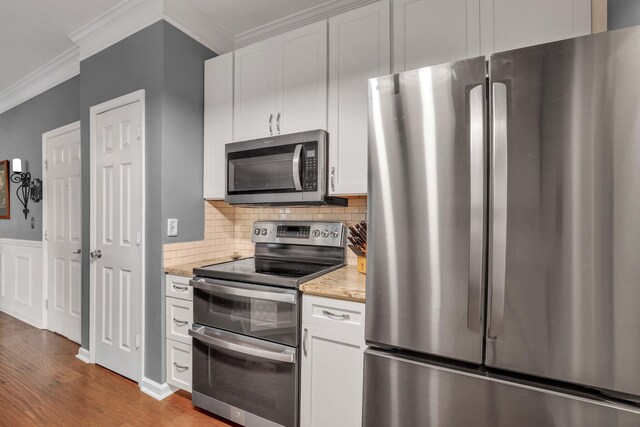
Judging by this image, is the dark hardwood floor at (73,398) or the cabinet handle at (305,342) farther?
the dark hardwood floor at (73,398)

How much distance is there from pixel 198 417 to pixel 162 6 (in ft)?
8.74

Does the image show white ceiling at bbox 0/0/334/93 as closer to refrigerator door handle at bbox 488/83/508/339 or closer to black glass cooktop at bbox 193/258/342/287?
refrigerator door handle at bbox 488/83/508/339

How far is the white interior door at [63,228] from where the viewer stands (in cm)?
302

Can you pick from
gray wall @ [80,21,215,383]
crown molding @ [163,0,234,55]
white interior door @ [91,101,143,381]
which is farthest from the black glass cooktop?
crown molding @ [163,0,234,55]

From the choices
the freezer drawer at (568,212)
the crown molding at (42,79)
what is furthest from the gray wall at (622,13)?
the crown molding at (42,79)

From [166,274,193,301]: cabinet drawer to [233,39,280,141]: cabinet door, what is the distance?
1046 millimetres

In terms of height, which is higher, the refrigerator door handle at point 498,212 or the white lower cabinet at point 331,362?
the refrigerator door handle at point 498,212

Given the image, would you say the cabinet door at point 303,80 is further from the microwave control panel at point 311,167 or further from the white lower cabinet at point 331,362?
the white lower cabinet at point 331,362

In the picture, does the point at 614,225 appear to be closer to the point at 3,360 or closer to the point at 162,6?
the point at 162,6

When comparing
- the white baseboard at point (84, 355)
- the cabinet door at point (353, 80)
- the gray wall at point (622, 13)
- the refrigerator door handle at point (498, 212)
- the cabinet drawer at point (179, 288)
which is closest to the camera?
the refrigerator door handle at point (498, 212)

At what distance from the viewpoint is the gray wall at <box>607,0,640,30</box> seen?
1.28m

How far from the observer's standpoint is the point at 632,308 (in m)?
0.89

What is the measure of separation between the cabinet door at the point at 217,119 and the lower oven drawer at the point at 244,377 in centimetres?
103

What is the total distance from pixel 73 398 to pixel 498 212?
110 inches
